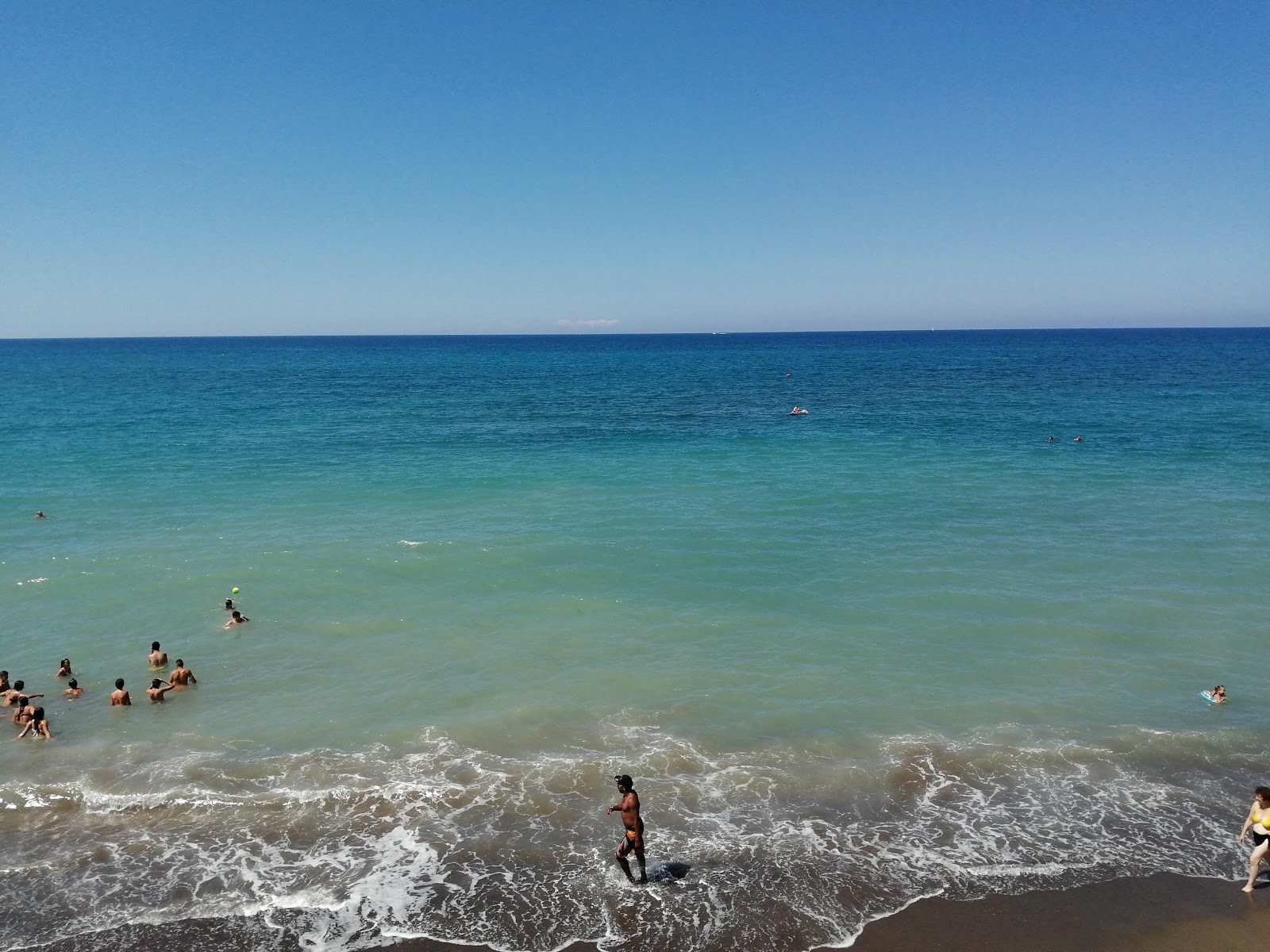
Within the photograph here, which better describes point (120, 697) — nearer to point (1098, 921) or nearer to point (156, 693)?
point (156, 693)

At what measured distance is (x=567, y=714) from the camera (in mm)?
15117

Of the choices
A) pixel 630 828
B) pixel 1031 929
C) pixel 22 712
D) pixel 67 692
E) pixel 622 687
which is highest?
pixel 630 828

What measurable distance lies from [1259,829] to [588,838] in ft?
30.1

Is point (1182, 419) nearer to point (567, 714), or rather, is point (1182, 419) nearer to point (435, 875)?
point (567, 714)

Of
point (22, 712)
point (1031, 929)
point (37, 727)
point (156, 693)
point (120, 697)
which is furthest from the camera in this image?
point (156, 693)

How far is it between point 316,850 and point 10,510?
2713cm

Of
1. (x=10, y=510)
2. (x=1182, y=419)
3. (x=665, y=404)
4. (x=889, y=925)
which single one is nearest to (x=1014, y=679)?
(x=889, y=925)

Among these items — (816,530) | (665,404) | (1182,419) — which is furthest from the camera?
(665,404)

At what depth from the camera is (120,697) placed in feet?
50.9

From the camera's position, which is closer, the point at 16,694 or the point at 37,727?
the point at 37,727

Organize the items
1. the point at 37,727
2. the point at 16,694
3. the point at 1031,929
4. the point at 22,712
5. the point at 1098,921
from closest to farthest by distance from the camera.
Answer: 1. the point at 1031,929
2. the point at 1098,921
3. the point at 37,727
4. the point at 22,712
5. the point at 16,694

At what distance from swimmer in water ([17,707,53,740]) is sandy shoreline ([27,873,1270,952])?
6.35 m

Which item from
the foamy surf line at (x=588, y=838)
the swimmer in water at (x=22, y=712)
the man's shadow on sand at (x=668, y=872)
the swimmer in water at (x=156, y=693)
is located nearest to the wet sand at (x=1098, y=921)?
the foamy surf line at (x=588, y=838)

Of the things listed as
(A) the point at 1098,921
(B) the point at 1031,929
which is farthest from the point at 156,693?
(A) the point at 1098,921
